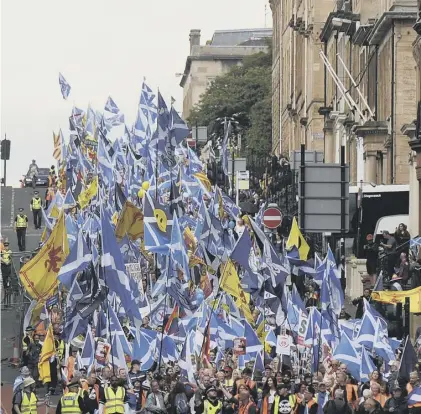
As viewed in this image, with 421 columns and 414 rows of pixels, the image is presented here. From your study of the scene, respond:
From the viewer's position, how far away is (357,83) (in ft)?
178

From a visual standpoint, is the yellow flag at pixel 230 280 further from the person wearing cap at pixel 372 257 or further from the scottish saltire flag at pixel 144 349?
the person wearing cap at pixel 372 257

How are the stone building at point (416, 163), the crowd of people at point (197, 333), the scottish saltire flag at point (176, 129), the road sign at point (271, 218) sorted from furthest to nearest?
the scottish saltire flag at point (176, 129)
the stone building at point (416, 163)
the road sign at point (271, 218)
the crowd of people at point (197, 333)

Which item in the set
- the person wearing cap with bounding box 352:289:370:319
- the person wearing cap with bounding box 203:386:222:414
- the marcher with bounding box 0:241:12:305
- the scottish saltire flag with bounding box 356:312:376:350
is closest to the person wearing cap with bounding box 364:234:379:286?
the person wearing cap with bounding box 352:289:370:319

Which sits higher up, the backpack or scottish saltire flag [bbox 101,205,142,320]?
scottish saltire flag [bbox 101,205,142,320]

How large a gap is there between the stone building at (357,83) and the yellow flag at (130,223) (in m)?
11.6

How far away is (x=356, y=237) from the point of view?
4647 cm

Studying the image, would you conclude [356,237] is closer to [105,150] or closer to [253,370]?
[105,150]

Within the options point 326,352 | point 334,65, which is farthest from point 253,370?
point 334,65

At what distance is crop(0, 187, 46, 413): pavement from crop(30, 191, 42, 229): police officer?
39 cm

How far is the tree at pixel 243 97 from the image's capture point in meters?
122

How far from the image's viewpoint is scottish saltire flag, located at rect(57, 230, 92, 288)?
99.8 feet

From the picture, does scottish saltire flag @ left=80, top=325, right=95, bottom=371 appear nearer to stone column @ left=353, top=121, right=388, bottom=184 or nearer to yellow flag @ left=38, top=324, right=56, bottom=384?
yellow flag @ left=38, top=324, right=56, bottom=384

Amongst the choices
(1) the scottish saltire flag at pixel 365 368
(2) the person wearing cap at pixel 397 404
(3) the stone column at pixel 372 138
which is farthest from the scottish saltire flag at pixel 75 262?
(3) the stone column at pixel 372 138

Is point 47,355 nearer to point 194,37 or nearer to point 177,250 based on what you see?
point 177,250
